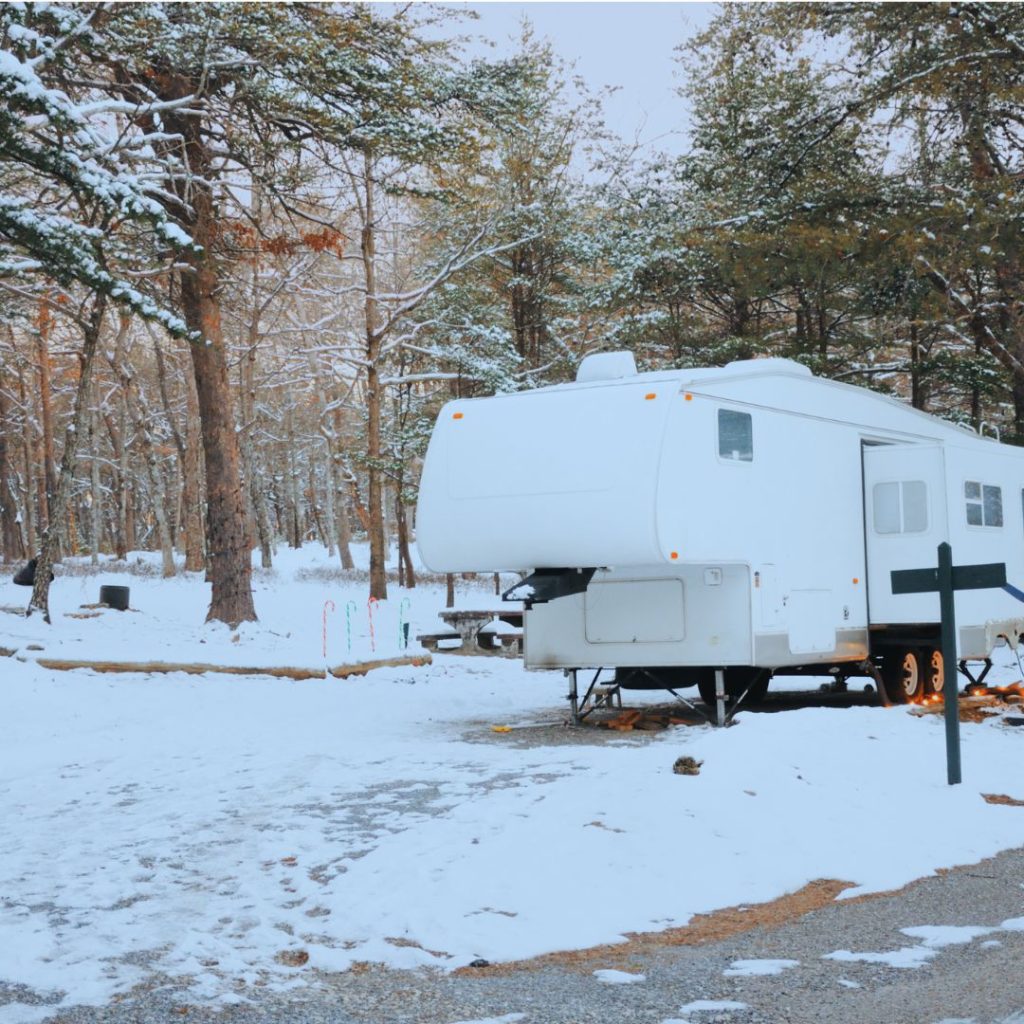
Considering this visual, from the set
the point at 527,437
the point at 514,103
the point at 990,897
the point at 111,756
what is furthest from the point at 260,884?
the point at 514,103

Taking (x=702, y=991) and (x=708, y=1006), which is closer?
(x=708, y=1006)

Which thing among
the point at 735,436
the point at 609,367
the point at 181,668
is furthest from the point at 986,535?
the point at 181,668

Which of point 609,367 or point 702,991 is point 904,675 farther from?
point 702,991

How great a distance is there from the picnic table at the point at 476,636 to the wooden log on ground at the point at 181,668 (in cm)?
491

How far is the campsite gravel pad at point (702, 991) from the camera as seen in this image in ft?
13.9

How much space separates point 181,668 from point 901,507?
8235 millimetres

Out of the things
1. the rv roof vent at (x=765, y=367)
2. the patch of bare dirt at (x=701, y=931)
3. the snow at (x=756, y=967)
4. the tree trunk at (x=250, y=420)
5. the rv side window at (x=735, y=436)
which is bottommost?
the patch of bare dirt at (x=701, y=931)

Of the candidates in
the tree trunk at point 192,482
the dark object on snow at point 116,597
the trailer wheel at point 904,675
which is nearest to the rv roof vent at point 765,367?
the trailer wheel at point 904,675

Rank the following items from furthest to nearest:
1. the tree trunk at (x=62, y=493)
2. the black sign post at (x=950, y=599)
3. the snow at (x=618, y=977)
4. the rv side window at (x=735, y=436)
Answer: the tree trunk at (x=62, y=493)
the rv side window at (x=735, y=436)
the black sign post at (x=950, y=599)
the snow at (x=618, y=977)

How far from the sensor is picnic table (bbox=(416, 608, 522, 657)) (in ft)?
64.0

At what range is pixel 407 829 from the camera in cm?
712

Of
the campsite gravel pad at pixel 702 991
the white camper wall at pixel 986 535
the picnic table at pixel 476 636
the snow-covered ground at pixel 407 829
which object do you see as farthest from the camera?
the picnic table at pixel 476 636

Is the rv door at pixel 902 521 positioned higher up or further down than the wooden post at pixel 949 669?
higher up

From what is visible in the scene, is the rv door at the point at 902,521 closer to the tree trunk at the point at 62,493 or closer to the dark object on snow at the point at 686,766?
the dark object on snow at the point at 686,766
